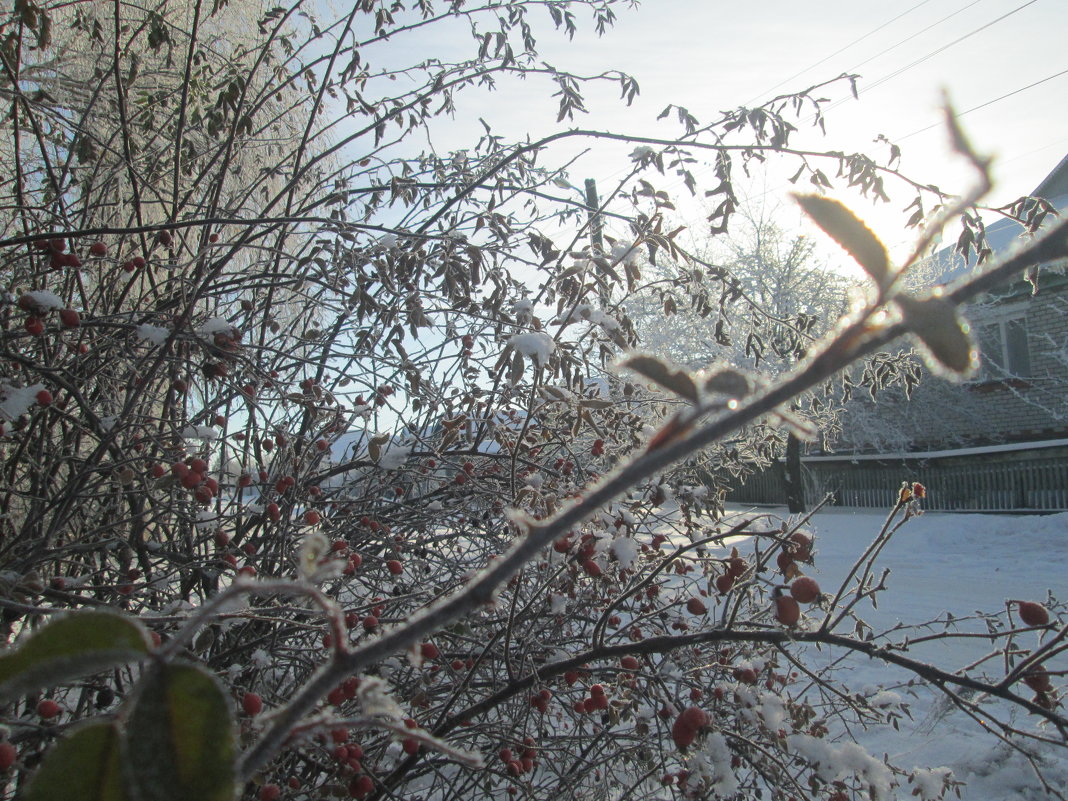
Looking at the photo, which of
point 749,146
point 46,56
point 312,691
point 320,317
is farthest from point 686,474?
point 46,56

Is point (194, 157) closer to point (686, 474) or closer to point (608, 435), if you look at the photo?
point (608, 435)

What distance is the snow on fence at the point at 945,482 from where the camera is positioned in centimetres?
1148

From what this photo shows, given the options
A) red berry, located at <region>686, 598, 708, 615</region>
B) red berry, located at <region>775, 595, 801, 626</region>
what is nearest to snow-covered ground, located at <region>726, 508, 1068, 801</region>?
red berry, located at <region>686, 598, 708, 615</region>

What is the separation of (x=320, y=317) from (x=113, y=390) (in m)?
1.66

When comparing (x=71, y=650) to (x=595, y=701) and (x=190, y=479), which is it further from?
(x=595, y=701)

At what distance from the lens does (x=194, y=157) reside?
9.82 feet

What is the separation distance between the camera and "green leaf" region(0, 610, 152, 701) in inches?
12.4

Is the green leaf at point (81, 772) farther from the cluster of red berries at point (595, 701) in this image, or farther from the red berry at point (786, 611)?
the cluster of red berries at point (595, 701)

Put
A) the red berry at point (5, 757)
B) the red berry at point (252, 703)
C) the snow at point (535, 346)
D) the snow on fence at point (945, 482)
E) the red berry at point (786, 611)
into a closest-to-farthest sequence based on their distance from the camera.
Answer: the red berry at point (5, 757), the red berry at point (786, 611), the red berry at point (252, 703), the snow at point (535, 346), the snow on fence at point (945, 482)

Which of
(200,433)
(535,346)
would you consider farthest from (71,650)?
(200,433)

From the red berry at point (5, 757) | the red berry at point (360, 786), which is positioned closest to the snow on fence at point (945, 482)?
the red berry at point (360, 786)

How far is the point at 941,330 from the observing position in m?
0.32

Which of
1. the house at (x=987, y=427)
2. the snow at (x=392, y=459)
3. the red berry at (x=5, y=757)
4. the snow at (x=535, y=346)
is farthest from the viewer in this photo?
the house at (x=987, y=427)

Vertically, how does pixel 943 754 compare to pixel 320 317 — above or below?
below
